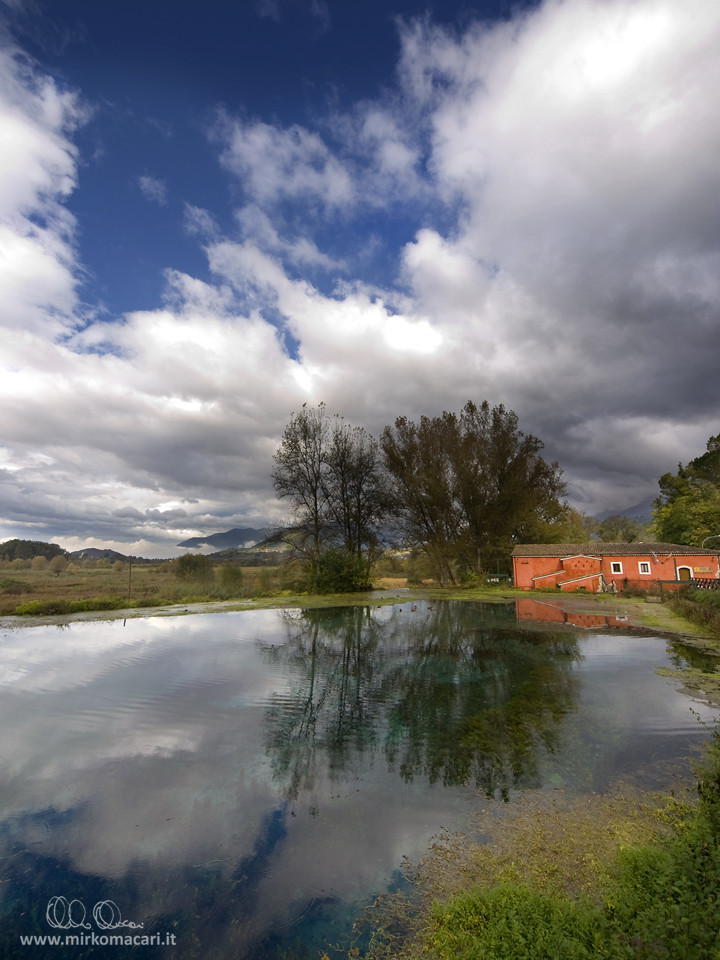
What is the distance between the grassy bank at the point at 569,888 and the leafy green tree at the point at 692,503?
152 feet

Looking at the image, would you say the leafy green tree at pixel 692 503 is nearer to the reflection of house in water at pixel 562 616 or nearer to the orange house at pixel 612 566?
the orange house at pixel 612 566

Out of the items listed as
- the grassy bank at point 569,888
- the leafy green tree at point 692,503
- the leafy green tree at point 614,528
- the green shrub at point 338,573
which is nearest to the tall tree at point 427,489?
the green shrub at point 338,573

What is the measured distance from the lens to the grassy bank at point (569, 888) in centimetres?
277

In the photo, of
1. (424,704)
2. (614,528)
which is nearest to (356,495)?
(424,704)

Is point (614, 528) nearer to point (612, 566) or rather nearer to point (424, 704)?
point (612, 566)

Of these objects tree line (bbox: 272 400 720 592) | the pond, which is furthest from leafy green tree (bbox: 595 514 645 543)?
the pond

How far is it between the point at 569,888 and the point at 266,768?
4.08 metres

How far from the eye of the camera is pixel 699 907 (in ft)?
8.89

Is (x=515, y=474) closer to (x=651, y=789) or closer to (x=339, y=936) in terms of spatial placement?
(x=651, y=789)

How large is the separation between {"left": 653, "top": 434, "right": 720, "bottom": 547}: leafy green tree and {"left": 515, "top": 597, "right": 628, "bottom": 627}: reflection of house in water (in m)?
26.9

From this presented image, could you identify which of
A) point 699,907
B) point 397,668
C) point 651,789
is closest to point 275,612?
point 397,668

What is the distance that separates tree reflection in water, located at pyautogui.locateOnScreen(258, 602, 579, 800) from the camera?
21.0 feet

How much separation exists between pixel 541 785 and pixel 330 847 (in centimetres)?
280

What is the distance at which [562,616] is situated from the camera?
21.4 m
